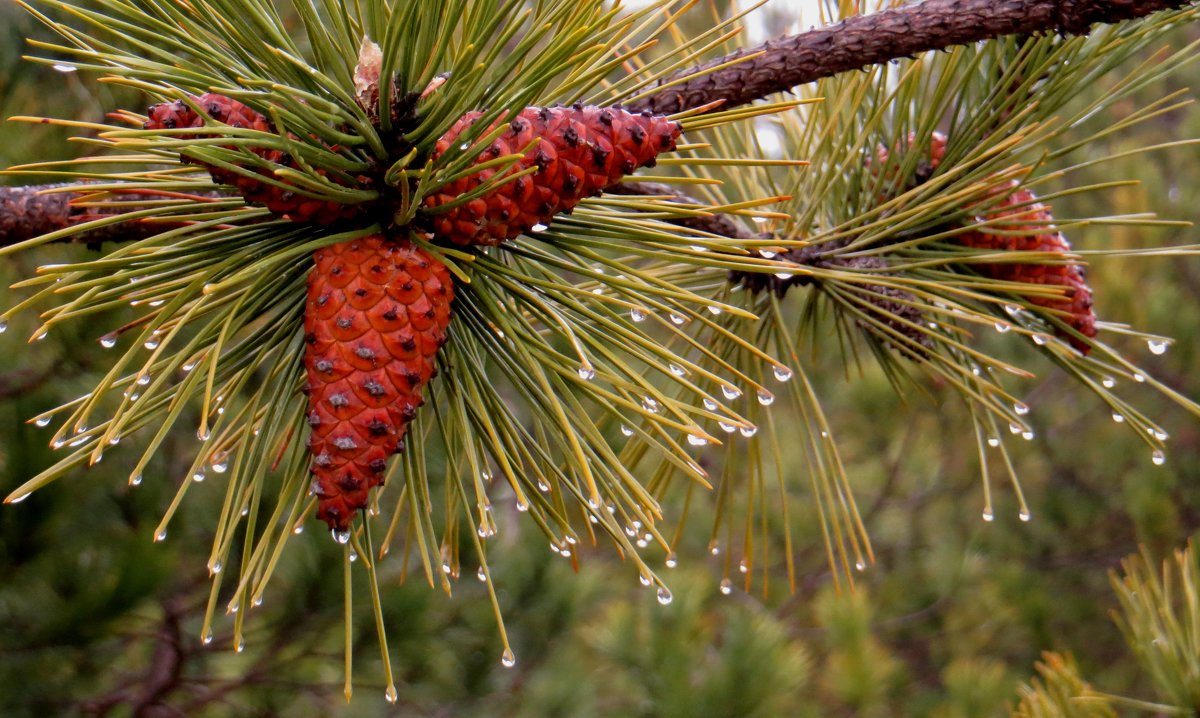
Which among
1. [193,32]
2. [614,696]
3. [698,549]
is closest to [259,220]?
[193,32]

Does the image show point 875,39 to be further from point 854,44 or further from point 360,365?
point 360,365

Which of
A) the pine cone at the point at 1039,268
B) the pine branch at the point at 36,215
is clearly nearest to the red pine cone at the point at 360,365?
the pine branch at the point at 36,215

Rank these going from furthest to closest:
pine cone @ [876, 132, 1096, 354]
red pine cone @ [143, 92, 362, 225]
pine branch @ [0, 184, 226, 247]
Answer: pine cone @ [876, 132, 1096, 354] → pine branch @ [0, 184, 226, 247] → red pine cone @ [143, 92, 362, 225]

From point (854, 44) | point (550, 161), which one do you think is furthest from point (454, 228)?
point (854, 44)

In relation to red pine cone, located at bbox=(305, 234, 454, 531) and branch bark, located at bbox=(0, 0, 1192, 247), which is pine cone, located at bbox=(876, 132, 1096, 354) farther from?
red pine cone, located at bbox=(305, 234, 454, 531)

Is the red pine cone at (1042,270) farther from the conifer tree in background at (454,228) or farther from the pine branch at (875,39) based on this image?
the pine branch at (875,39)

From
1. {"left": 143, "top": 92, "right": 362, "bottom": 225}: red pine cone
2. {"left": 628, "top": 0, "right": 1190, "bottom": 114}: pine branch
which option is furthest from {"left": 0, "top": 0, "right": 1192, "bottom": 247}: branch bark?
{"left": 143, "top": 92, "right": 362, "bottom": 225}: red pine cone

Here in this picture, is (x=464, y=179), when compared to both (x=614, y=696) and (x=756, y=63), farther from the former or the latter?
(x=614, y=696)
